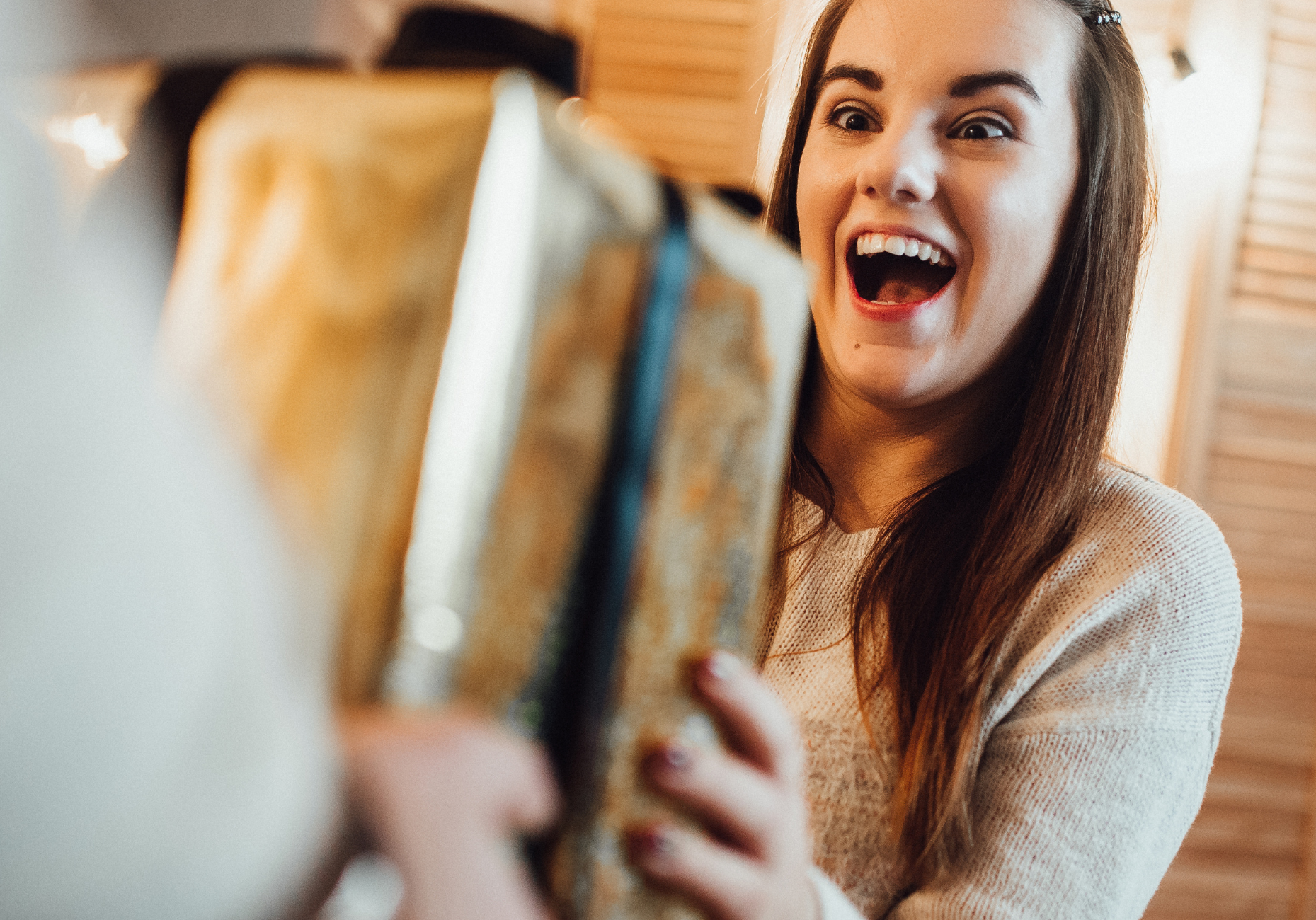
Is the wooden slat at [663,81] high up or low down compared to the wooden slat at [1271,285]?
up

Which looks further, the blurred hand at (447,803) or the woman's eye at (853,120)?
the woman's eye at (853,120)

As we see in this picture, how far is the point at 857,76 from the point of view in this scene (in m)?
0.63

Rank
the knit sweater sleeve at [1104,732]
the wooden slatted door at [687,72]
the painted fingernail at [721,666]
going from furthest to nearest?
the wooden slatted door at [687,72], the knit sweater sleeve at [1104,732], the painted fingernail at [721,666]

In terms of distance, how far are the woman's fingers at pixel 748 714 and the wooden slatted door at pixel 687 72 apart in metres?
1.40

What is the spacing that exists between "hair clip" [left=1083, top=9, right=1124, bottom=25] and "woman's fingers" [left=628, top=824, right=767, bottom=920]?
2.16 feet

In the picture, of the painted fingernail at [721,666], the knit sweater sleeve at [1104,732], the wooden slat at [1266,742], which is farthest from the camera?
the wooden slat at [1266,742]

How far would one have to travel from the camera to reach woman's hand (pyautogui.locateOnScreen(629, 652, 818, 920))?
0.26m

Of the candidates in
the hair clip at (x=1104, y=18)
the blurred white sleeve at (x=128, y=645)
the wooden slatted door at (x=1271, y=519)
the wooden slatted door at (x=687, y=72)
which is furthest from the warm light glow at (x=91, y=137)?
the wooden slatted door at (x=1271, y=519)

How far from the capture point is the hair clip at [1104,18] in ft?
2.15

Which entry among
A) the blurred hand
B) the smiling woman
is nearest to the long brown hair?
the smiling woman

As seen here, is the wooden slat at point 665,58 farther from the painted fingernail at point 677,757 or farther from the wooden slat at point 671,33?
the painted fingernail at point 677,757

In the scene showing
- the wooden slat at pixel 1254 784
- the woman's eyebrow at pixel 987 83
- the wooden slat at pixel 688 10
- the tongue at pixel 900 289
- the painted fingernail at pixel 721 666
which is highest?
the wooden slat at pixel 688 10

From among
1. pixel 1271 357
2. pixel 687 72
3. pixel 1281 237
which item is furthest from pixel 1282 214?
pixel 687 72

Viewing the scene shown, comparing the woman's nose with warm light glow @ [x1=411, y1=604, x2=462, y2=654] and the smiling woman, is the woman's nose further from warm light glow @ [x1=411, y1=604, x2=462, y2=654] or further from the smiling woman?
warm light glow @ [x1=411, y1=604, x2=462, y2=654]
